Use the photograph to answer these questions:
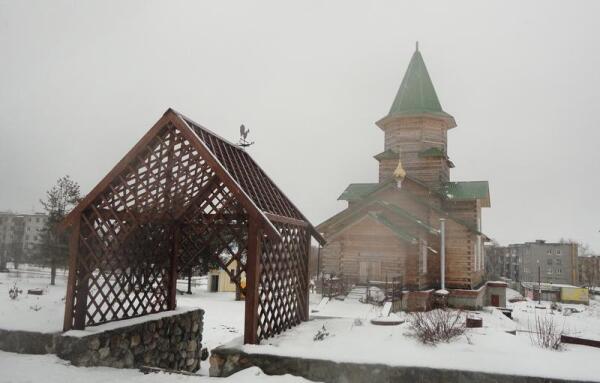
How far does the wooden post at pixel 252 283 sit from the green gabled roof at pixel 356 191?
23.7 m

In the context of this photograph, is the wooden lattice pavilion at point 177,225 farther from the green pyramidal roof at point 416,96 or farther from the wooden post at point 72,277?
the green pyramidal roof at point 416,96

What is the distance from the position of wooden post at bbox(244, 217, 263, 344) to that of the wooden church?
16.5 meters

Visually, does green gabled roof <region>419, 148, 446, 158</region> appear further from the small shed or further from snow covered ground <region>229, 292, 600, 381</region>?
snow covered ground <region>229, 292, 600, 381</region>

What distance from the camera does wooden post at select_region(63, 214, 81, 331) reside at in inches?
319

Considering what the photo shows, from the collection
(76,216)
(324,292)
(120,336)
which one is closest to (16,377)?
Result: (120,336)

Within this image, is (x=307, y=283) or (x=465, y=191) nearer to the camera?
(x=307, y=283)

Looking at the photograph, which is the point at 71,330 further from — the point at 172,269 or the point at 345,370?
the point at 345,370

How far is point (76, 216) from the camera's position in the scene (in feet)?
27.7

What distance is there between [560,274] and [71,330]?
81.2 m

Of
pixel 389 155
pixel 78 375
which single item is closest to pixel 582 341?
pixel 78 375

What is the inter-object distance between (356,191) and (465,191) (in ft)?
25.4

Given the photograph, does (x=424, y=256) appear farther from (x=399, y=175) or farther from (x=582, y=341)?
(x=582, y=341)

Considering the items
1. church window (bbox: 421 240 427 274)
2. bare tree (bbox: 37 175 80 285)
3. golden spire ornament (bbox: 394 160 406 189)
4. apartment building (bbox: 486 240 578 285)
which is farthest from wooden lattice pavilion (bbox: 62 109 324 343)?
apartment building (bbox: 486 240 578 285)

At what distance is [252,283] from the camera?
773cm
